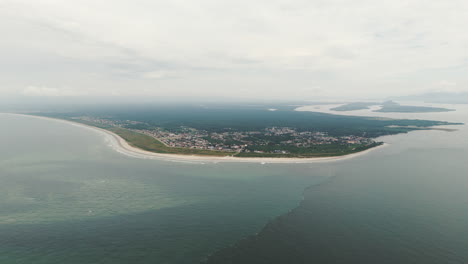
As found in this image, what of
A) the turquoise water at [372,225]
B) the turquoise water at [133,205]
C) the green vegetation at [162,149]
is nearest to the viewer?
the turquoise water at [372,225]

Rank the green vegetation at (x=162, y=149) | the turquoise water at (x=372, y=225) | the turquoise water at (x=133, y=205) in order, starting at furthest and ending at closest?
1. the green vegetation at (x=162, y=149)
2. the turquoise water at (x=133, y=205)
3. the turquoise water at (x=372, y=225)

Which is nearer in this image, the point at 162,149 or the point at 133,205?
the point at 133,205

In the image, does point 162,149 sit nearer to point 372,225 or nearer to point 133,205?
point 133,205

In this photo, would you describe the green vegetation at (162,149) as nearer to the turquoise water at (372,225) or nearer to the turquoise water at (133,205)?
the turquoise water at (133,205)

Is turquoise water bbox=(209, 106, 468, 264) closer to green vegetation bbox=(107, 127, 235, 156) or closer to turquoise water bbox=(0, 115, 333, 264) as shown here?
turquoise water bbox=(0, 115, 333, 264)

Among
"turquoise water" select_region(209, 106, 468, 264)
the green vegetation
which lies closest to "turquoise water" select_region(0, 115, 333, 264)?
"turquoise water" select_region(209, 106, 468, 264)

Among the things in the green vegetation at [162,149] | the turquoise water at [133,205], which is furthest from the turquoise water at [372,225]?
the green vegetation at [162,149]

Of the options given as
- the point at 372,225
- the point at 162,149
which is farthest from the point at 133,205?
the point at 162,149

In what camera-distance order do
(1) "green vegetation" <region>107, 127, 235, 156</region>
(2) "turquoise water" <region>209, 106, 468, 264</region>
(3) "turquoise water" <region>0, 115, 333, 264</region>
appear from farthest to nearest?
(1) "green vegetation" <region>107, 127, 235, 156</region>
(3) "turquoise water" <region>0, 115, 333, 264</region>
(2) "turquoise water" <region>209, 106, 468, 264</region>

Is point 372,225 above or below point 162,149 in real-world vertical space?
below

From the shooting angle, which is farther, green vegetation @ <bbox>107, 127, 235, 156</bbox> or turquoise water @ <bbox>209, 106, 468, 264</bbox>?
green vegetation @ <bbox>107, 127, 235, 156</bbox>
